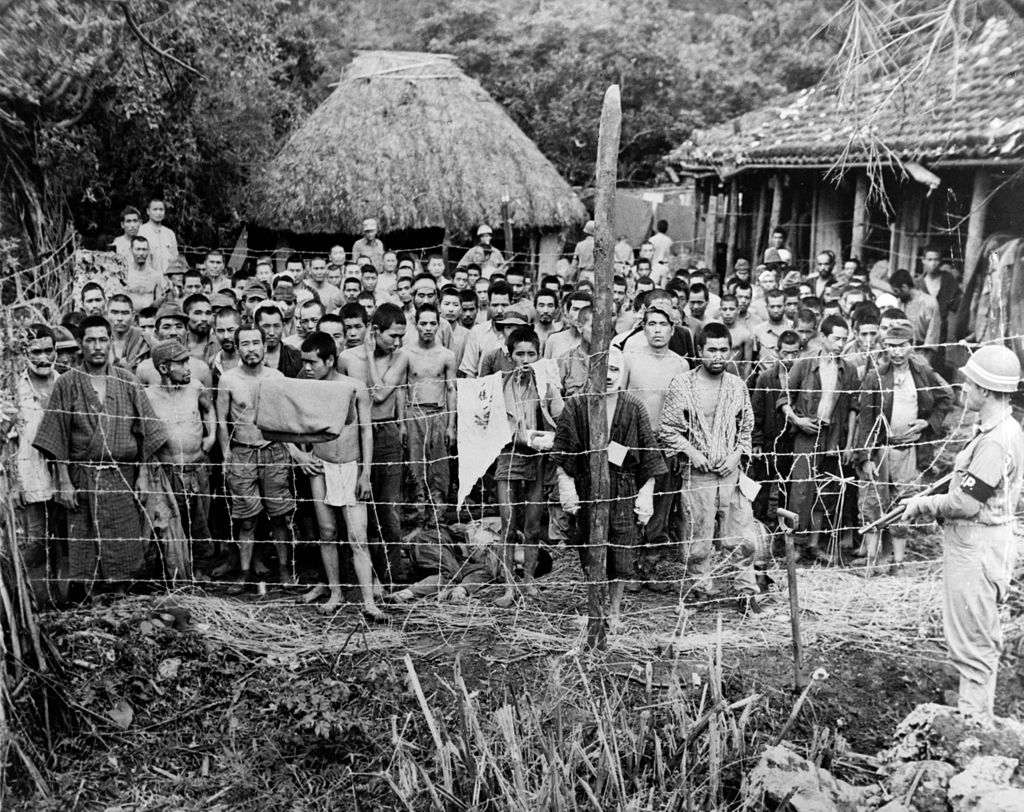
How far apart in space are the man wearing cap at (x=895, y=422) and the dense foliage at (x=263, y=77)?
2228 mm

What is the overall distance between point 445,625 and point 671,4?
22581 mm

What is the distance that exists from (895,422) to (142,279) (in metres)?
6.65

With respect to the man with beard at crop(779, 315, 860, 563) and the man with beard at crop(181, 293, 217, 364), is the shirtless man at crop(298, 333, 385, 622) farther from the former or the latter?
the man with beard at crop(779, 315, 860, 563)

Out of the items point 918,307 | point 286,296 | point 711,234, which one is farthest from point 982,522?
point 711,234

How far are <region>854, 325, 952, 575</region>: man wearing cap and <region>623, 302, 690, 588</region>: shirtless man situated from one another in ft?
4.07

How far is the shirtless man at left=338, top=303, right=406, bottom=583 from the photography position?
6215 mm

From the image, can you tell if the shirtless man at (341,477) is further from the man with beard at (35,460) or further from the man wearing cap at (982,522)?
the man wearing cap at (982,522)

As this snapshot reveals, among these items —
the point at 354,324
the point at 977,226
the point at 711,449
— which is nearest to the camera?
→ the point at 711,449

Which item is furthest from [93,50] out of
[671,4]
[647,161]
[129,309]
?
[671,4]

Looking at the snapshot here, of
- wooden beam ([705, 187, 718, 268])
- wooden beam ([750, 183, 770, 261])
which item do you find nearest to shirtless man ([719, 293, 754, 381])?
wooden beam ([750, 183, 770, 261])

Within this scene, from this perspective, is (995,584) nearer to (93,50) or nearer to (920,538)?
(920,538)

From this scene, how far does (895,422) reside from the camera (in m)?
6.25

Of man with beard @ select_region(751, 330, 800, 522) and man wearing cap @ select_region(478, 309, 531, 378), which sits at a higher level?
man wearing cap @ select_region(478, 309, 531, 378)

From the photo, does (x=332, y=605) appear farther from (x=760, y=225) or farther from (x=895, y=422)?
(x=760, y=225)
